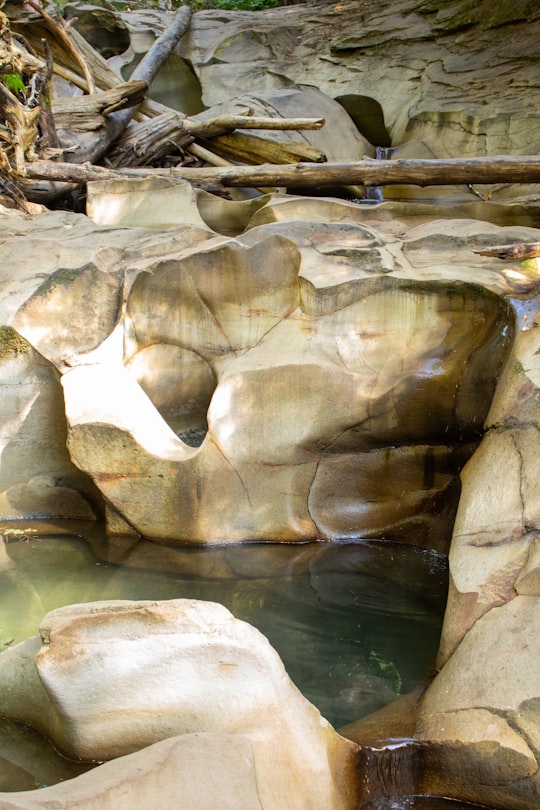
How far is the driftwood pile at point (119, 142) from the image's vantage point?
8109 millimetres

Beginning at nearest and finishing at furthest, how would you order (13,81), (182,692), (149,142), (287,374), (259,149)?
(182,692), (287,374), (13,81), (259,149), (149,142)

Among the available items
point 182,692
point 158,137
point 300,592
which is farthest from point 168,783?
point 158,137

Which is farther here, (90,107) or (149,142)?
(149,142)

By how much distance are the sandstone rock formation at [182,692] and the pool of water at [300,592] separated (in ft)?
2.37

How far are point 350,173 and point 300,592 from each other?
4770 mm

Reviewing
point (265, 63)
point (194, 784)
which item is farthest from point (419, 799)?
point (265, 63)

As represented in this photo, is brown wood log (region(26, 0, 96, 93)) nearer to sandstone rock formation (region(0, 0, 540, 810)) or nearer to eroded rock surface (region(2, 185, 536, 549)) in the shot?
sandstone rock formation (region(0, 0, 540, 810))

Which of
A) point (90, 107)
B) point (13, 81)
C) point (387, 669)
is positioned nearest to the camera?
point (387, 669)

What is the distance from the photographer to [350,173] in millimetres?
8250

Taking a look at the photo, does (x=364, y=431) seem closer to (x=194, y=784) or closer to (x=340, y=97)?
(x=194, y=784)

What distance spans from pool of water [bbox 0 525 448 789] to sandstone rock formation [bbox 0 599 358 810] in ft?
2.37

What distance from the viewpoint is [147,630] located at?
3.30 metres

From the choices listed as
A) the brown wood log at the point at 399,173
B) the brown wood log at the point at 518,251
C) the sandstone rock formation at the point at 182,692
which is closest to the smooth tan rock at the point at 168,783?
the sandstone rock formation at the point at 182,692

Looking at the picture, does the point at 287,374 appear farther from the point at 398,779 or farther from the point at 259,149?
the point at 259,149
